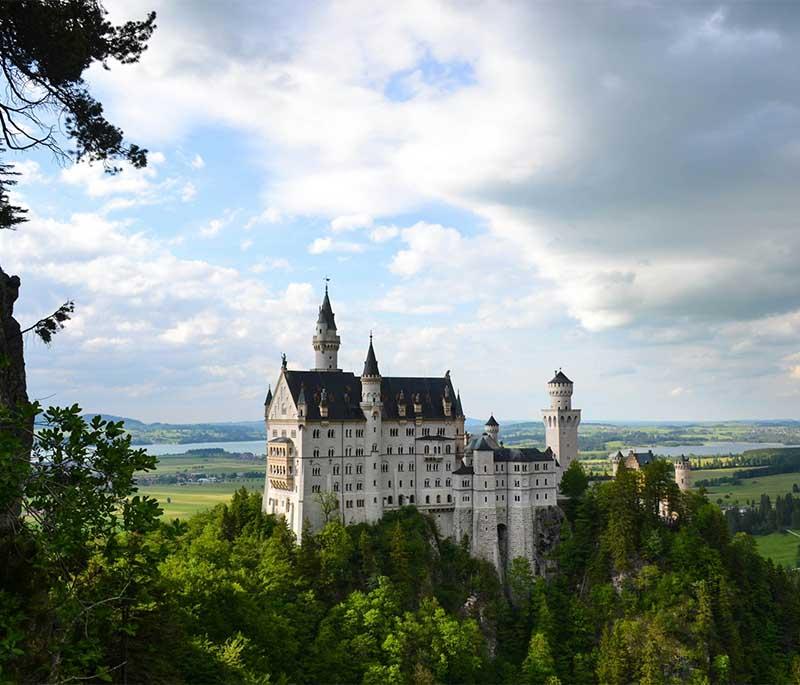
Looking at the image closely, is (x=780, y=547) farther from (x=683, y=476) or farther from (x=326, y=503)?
(x=326, y=503)

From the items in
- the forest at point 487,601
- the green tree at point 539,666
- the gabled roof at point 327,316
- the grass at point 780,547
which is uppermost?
the gabled roof at point 327,316

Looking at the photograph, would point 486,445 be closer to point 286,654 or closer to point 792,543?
point 286,654

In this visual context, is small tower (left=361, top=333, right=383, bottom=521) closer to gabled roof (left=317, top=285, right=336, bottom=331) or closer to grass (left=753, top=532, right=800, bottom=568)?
gabled roof (left=317, top=285, right=336, bottom=331)

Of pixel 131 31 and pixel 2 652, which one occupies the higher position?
pixel 131 31

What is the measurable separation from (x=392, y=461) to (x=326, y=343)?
1844 centimetres

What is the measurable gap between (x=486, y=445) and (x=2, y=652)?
8919 cm

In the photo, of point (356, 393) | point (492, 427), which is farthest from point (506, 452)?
point (356, 393)

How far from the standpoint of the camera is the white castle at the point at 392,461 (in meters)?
93.6

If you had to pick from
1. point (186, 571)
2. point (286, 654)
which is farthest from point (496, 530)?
point (186, 571)

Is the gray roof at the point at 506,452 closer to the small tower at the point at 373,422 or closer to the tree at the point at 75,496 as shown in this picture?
the small tower at the point at 373,422

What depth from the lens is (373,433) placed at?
319ft

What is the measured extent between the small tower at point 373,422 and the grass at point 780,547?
106 meters

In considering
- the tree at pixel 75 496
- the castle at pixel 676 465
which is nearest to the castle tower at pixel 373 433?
the castle at pixel 676 465

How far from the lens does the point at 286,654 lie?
2795 inches
